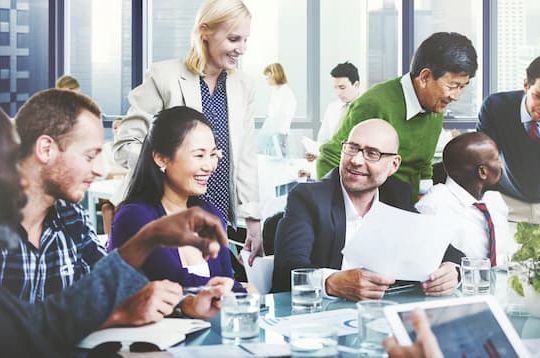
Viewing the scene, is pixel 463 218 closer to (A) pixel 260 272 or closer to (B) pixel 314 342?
(A) pixel 260 272

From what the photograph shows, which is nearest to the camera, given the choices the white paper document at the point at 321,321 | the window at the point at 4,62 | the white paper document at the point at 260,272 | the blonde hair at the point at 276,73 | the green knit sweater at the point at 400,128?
the white paper document at the point at 321,321

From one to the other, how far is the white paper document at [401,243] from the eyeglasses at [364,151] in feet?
1.32

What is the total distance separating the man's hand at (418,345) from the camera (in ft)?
5.16

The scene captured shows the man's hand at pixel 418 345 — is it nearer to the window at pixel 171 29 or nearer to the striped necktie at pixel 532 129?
the window at pixel 171 29

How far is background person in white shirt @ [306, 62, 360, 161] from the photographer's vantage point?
2.76 meters

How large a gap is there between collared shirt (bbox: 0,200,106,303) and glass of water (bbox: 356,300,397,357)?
0.74 metres

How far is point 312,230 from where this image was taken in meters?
2.59

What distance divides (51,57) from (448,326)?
4.43ft

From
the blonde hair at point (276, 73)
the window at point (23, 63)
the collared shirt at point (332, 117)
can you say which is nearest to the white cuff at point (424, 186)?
the collared shirt at point (332, 117)

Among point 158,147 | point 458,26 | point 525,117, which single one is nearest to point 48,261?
point 158,147

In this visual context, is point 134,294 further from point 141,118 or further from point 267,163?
point 267,163

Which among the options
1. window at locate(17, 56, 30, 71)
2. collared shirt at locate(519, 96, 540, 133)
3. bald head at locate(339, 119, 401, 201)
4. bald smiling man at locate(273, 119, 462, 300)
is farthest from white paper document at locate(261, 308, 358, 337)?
collared shirt at locate(519, 96, 540, 133)

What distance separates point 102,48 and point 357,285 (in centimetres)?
105

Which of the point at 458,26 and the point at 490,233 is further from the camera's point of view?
the point at 458,26
